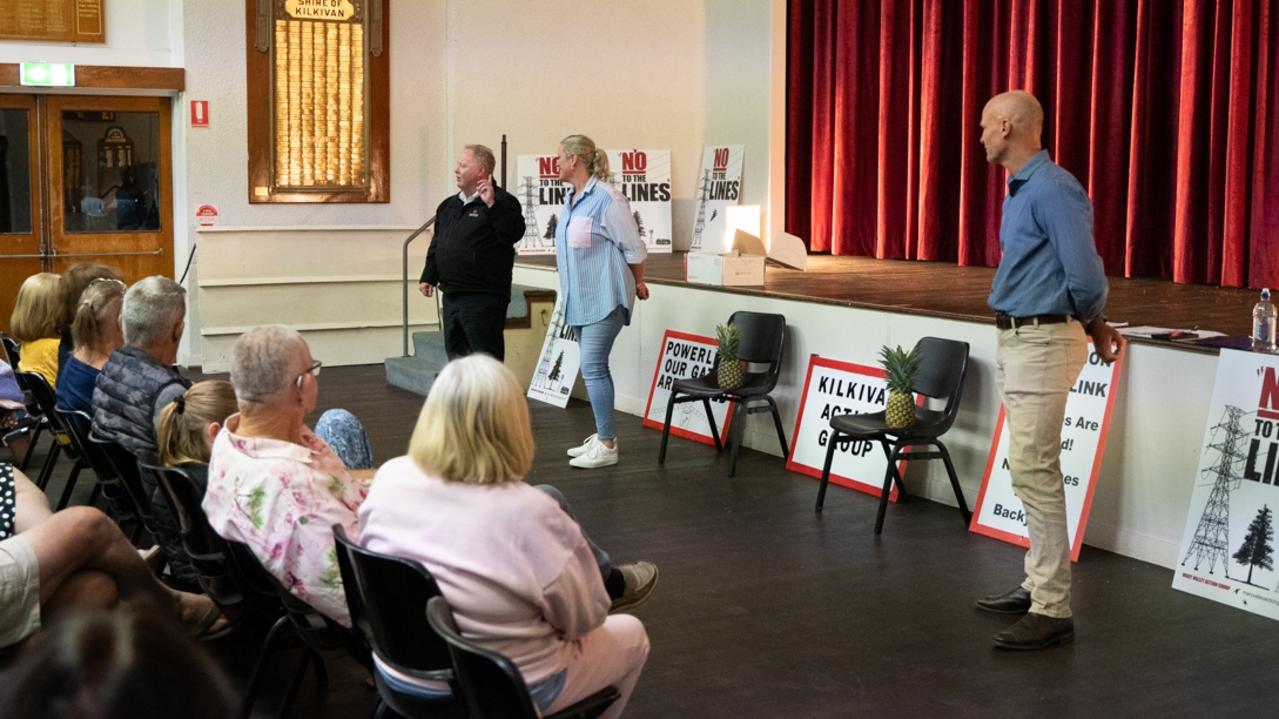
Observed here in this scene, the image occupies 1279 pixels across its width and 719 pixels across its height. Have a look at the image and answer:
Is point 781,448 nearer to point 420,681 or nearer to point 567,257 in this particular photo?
point 567,257

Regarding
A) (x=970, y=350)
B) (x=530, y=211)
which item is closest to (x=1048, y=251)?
(x=970, y=350)

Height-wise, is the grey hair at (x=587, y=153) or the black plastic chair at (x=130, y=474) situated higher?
the grey hair at (x=587, y=153)

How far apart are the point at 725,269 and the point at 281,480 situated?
4.67 meters

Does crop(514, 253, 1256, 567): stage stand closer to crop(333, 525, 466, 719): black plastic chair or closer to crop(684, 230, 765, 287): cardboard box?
crop(684, 230, 765, 287): cardboard box

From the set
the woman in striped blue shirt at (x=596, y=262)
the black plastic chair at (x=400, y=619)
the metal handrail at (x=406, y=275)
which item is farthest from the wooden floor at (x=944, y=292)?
the black plastic chair at (x=400, y=619)

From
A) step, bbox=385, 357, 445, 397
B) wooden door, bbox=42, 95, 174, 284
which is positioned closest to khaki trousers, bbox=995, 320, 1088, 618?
step, bbox=385, 357, 445, 397

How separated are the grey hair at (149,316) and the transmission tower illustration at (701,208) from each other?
8.01 meters

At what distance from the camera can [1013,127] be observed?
157 inches

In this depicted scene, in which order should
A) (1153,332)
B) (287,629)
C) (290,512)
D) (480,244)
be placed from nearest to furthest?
(290,512) → (287,629) → (1153,332) → (480,244)

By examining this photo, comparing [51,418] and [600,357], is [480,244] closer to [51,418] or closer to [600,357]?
[600,357]

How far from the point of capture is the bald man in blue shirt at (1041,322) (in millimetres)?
3906

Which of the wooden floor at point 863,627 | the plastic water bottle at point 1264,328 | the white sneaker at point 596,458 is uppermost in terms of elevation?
the plastic water bottle at point 1264,328

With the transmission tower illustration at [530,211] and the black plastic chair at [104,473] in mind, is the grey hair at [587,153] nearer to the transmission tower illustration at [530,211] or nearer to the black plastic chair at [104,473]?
the black plastic chair at [104,473]

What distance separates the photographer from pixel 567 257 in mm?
6410
